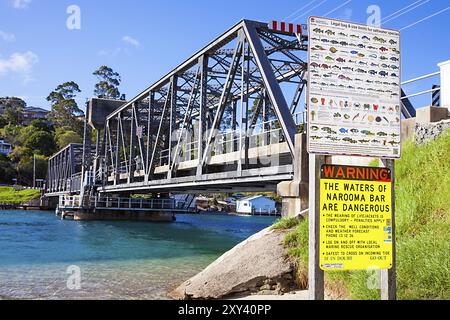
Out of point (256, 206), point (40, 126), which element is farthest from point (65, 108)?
point (256, 206)

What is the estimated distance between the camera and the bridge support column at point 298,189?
14.9 m

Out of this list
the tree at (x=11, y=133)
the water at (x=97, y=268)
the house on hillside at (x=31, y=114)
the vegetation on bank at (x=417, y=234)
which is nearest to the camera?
the vegetation on bank at (x=417, y=234)

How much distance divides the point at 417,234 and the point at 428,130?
4243 millimetres

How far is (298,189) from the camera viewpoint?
1499cm

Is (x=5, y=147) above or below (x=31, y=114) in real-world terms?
below

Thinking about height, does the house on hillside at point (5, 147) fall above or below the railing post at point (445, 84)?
above

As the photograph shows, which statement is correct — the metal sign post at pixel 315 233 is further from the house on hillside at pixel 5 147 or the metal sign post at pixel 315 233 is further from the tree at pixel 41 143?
the house on hillside at pixel 5 147

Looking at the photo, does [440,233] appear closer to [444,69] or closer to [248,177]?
[444,69]

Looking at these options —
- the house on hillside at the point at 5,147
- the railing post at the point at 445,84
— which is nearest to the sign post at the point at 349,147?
the railing post at the point at 445,84

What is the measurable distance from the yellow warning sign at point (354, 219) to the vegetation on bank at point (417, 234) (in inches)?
62.2

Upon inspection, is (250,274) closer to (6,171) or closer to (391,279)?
(391,279)

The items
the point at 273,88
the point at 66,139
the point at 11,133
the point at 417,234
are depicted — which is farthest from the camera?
the point at 11,133

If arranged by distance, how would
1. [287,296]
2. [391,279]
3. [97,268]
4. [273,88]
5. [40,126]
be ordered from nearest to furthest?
[391,279]
[287,296]
[97,268]
[273,88]
[40,126]

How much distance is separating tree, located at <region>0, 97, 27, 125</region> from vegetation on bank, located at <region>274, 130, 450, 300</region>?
180412 millimetres
